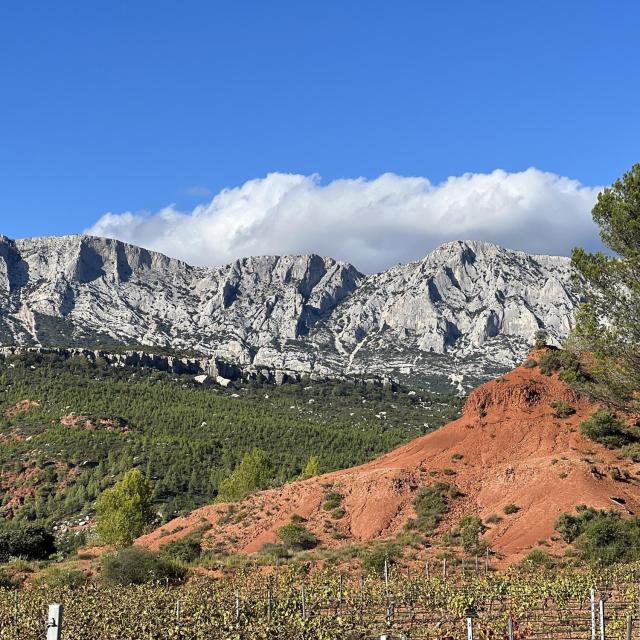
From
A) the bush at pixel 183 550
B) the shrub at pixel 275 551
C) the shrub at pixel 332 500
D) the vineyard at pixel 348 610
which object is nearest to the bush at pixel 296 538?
the shrub at pixel 275 551

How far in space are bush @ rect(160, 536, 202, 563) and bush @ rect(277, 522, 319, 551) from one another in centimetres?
615

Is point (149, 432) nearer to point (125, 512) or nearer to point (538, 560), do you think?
point (125, 512)

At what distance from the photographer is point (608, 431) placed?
5447cm

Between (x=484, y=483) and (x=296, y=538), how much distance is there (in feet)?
51.3

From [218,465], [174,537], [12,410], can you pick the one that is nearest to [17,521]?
[218,465]

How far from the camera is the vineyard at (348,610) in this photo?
22.0m

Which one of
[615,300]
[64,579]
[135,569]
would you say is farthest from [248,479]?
[615,300]

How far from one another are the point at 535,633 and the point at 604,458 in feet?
109

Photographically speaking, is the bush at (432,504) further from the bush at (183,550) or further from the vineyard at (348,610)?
the bush at (183,550)

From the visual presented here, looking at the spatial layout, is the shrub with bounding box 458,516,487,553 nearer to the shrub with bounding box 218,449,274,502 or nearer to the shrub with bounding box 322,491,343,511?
the shrub with bounding box 322,491,343,511

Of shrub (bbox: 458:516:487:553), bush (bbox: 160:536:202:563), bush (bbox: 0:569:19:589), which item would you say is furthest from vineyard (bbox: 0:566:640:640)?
bush (bbox: 160:536:202:563)

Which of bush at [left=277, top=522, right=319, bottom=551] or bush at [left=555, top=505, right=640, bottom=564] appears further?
bush at [left=277, top=522, right=319, bottom=551]

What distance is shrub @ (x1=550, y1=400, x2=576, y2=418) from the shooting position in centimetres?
5857

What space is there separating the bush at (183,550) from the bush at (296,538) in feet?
20.2
